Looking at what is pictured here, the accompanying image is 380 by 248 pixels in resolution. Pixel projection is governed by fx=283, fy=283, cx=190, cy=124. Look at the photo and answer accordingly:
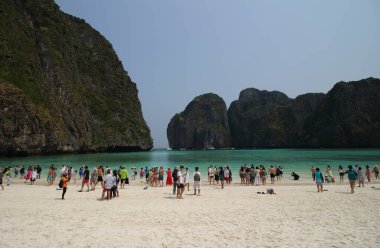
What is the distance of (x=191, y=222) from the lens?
10.7 m

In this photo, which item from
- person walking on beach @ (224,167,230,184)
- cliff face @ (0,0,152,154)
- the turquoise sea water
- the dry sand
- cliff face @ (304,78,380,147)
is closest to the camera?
the dry sand

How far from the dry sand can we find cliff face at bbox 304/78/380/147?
566ft

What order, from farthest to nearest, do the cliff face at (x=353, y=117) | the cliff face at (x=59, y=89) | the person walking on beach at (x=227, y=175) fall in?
the cliff face at (x=353, y=117) → the cliff face at (x=59, y=89) → the person walking on beach at (x=227, y=175)

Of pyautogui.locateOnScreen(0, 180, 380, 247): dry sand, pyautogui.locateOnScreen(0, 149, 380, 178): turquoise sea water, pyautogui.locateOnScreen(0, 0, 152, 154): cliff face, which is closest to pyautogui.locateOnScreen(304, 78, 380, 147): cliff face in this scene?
pyautogui.locateOnScreen(0, 149, 380, 178): turquoise sea water

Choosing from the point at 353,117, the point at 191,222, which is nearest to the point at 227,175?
the point at 191,222

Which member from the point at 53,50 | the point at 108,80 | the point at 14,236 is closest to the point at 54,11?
the point at 53,50

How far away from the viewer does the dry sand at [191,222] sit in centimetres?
840

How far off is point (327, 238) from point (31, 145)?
248 ft

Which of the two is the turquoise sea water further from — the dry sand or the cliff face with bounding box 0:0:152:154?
the dry sand

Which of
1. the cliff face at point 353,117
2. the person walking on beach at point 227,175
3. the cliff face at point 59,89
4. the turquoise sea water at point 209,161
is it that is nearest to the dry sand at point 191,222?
the person walking on beach at point 227,175

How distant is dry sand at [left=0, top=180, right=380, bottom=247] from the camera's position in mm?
8398

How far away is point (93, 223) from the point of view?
1050 cm

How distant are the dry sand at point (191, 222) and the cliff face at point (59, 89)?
61.3m

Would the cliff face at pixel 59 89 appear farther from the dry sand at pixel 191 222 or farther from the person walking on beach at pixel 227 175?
the dry sand at pixel 191 222
